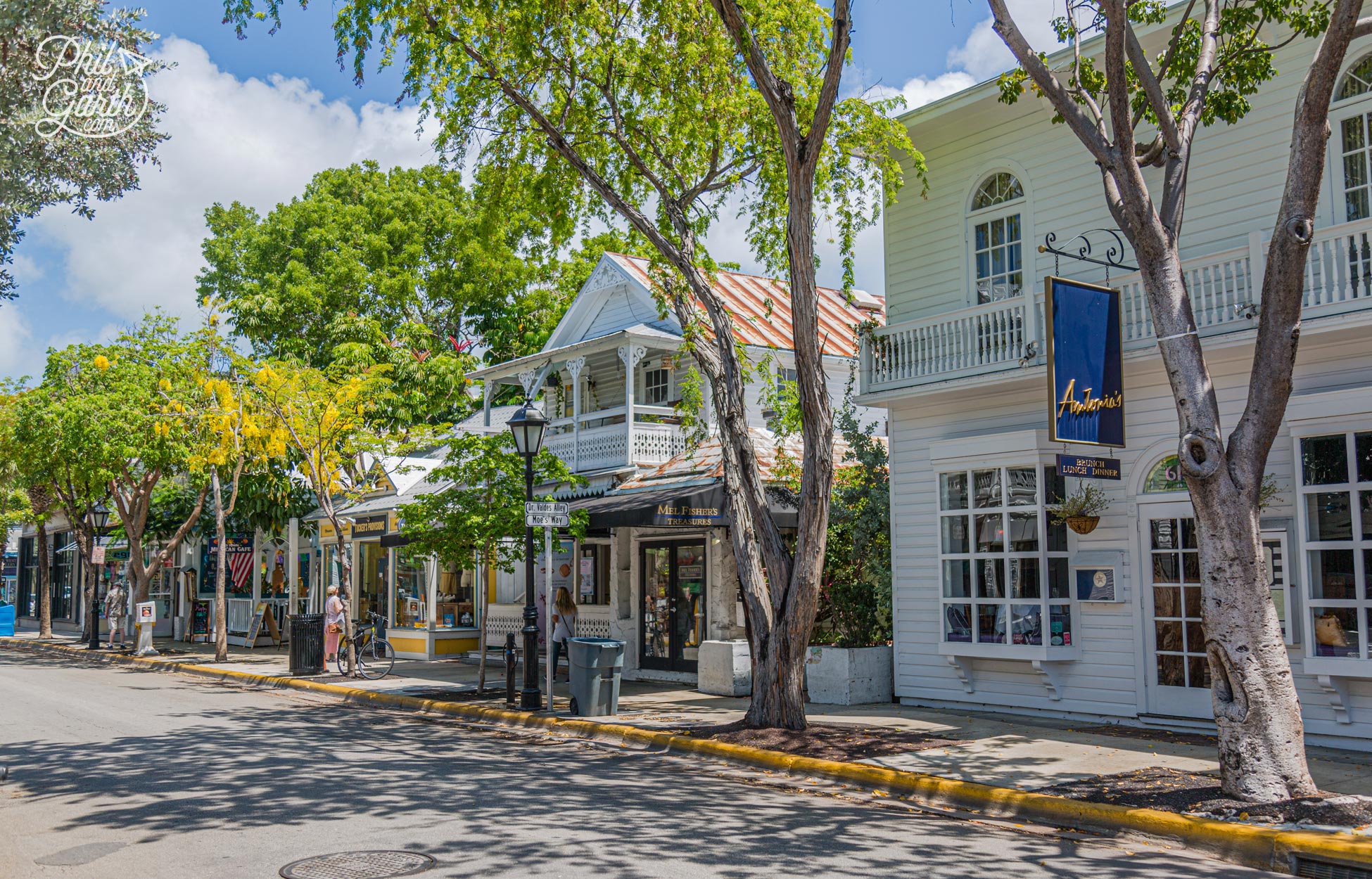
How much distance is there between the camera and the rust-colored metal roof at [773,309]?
21.9 metres

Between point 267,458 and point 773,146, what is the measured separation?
14820 millimetres

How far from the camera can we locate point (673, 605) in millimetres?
19422

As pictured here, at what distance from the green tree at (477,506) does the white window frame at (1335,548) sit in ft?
30.9

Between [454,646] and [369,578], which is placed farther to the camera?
[369,578]

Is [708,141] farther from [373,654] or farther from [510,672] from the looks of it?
[373,654]

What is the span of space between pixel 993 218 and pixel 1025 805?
8481mm

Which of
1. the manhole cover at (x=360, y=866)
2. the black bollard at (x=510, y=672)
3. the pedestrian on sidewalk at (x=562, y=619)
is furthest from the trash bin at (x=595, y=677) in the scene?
the manhole cover at (x=360, y=866)

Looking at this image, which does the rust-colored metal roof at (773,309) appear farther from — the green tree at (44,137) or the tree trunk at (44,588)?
the tree trunk at (44,588)

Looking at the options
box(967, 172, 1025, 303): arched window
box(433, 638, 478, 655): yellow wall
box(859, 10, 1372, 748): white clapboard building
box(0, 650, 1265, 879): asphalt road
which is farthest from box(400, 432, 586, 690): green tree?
box(433, 638, 478, 655): yellow wall

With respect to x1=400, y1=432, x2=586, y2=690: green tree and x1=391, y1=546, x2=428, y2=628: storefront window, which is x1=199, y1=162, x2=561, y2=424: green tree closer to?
x1=391, y1=546, x2=428, y2=628: storefront window

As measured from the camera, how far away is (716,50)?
14.4 metres

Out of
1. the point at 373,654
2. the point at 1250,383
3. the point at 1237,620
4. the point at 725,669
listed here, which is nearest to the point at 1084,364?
the point at 1250,383

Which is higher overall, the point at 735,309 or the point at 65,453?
the point at 735,309

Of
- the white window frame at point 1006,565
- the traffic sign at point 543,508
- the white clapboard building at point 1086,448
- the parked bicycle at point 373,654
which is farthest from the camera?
the parked bicycle at point 373,654
